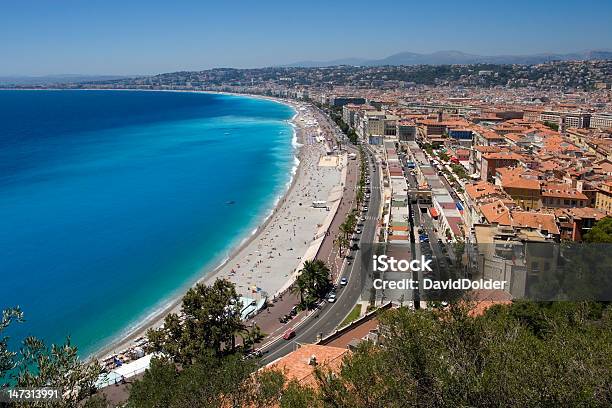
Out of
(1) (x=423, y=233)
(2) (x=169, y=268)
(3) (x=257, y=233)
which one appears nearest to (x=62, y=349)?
(2) (x=169, y=268)

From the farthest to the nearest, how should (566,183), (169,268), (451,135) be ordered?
(451,135) < (566,183) < (169,268)

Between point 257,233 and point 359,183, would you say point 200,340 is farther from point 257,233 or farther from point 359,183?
point 359,183

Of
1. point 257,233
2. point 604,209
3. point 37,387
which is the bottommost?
point 257,233

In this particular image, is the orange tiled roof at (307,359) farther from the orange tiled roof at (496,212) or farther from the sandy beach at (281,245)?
the orange tiled roof at (496,212)

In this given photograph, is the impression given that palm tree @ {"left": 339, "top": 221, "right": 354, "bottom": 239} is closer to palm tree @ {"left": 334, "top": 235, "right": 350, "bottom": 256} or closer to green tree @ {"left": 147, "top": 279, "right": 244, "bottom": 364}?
palm tree @ {"left": 334, "top": 235, "right": 350, "bottom": 256}

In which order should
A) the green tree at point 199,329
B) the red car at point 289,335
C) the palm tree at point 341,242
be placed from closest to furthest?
the green tree at point 199,329 < the red car at point 289,335 < the palm tree at point 341,242

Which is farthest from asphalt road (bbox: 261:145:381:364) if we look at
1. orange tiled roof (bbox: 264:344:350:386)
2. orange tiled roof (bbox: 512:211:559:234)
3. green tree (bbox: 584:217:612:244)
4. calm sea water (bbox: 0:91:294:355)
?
green tree (bbox: 584:217:612:244)

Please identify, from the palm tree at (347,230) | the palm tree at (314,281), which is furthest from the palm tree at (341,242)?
the palm tree at (314,281)
